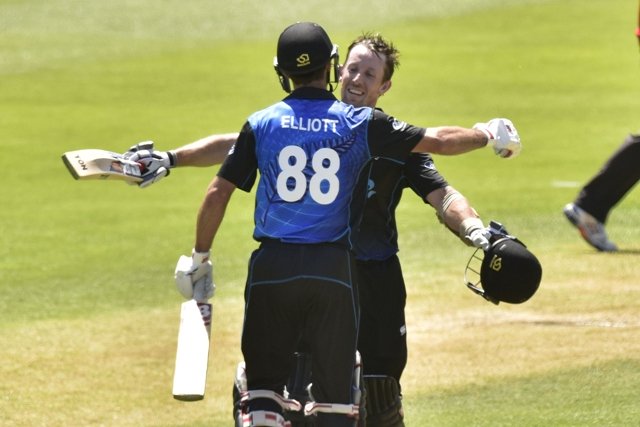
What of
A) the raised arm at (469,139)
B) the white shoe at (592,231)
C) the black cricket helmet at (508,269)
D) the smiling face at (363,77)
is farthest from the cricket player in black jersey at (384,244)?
the white shoe at (592,231)

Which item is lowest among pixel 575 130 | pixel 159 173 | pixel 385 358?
pixel 575 130

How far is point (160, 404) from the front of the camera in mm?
9883

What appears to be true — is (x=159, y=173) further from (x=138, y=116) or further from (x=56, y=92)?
(x=56, y=92)

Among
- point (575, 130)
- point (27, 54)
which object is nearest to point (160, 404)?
point (575, 130)

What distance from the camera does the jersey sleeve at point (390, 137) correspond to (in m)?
6.86

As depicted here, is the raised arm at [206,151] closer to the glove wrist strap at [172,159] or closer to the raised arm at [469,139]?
the glove wrist strap at [172,159]


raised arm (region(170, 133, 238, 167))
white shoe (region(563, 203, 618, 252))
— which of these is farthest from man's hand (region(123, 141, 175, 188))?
white shoe (region(563, 203, 618, 252))

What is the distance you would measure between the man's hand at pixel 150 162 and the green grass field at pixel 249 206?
236 cm

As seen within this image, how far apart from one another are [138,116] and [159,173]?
14434mm

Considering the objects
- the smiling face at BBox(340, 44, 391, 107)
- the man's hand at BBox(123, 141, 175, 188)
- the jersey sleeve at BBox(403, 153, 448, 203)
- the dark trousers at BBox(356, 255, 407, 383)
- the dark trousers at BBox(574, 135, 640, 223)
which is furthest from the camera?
the dark trousers at BBox(574, 135, 640, 223)

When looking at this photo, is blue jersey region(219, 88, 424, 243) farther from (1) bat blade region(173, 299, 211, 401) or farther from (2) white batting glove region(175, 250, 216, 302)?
(1) bat blade region(173, 299, 211, 401)

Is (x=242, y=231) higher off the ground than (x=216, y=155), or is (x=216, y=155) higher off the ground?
(x=216, y=155)

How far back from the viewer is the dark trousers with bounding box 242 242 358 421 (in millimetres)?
6742

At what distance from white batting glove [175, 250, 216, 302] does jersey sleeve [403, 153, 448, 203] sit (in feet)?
4.12
